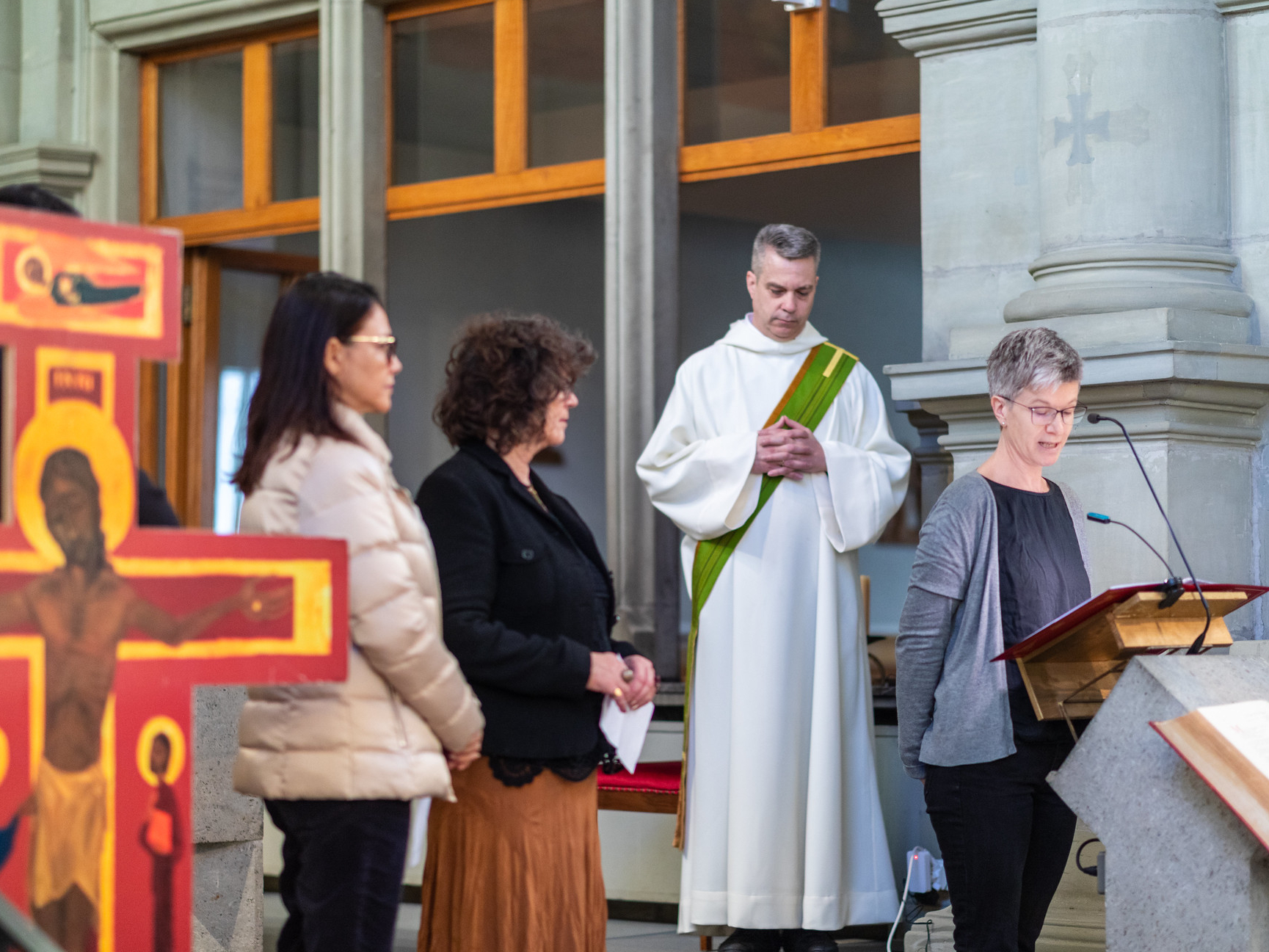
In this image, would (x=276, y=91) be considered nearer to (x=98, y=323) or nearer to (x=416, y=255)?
(x=416, y=255)

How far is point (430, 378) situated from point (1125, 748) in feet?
15.2

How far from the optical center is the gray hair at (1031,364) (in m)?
3.68

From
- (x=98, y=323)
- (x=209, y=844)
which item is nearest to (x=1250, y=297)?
(x=209, y=844)

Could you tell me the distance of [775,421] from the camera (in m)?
5.15

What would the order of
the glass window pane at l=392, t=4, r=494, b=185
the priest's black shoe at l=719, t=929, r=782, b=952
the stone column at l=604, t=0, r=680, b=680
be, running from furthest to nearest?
the glass window pane at l=392, t=4, r=494, b=185, the stone column at l=604, t=0, r=680, b=680, the priest's black shoe at l=719, t=929, r=782, b=952

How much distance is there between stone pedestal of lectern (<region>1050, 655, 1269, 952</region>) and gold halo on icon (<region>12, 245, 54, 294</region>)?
2.16 metres

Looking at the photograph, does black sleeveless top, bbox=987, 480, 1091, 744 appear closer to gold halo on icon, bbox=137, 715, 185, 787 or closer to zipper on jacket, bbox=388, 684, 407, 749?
zipper on jacket, bbox=388, 684, 407, 749

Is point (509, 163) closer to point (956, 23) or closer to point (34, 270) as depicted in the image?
point (956, 23)

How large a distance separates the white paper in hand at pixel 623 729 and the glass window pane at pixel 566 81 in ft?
12.5

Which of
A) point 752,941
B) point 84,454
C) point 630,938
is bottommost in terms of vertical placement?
point 630,938

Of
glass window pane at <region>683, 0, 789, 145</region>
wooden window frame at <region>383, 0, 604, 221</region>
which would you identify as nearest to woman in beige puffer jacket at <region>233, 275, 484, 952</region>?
glass window pane at <region>683, 0, 789, 145</region>

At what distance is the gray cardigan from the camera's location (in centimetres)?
362

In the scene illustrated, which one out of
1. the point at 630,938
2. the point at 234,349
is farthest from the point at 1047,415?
the point at 234,349

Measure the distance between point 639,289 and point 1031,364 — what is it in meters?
2.96
